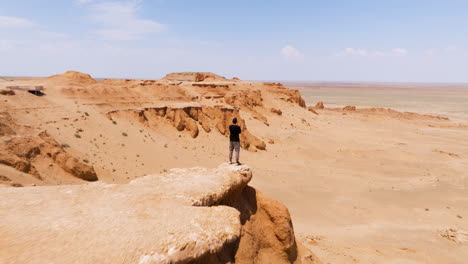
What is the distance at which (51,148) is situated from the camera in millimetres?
12891

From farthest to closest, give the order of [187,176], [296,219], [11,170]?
[296,219] → [11,170] → [187,176]

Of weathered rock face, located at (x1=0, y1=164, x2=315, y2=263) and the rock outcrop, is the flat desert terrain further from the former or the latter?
the rock outcrop

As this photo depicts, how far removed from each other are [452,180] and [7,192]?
24.3m

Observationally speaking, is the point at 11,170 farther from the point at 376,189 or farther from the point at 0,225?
the point at 376,189

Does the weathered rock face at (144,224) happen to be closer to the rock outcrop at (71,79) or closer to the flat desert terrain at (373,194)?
the flat desert terrain at (373,194)

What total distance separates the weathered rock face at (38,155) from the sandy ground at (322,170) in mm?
550

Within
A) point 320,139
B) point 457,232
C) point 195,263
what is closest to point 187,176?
point 195,263

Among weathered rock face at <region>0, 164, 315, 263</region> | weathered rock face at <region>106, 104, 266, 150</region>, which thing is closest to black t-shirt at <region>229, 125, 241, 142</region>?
weathered rock face at <region>0, 164, 315, 263</region>

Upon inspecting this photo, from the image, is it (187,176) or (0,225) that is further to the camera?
(187,176)

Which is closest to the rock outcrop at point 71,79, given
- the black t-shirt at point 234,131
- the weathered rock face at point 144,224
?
the black t-shirt at point 234,131

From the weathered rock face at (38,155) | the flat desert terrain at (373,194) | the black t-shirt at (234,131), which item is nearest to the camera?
the black t-shirt at (234,131)

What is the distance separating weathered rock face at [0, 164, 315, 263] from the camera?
4.51 meters

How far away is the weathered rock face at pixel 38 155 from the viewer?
1102 cm

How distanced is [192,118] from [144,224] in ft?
70.7
